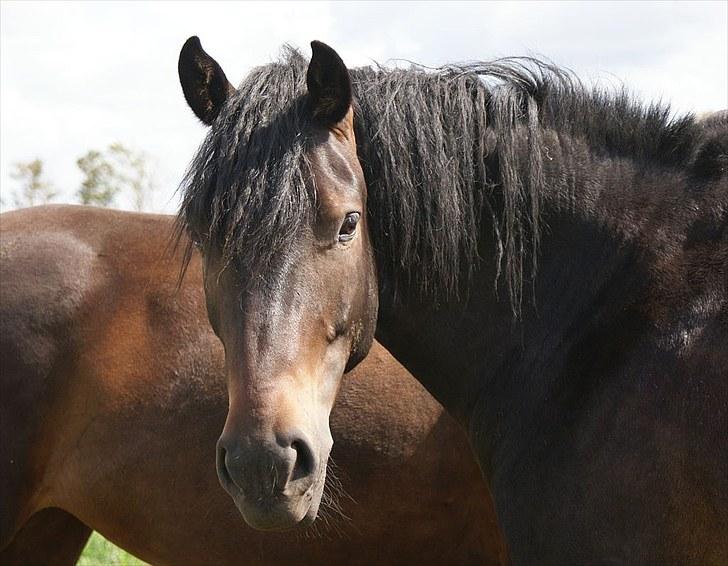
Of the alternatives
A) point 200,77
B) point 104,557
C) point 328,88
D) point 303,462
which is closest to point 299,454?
point 303,462

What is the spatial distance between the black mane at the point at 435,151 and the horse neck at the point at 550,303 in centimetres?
6

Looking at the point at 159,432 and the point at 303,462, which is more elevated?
the point at 303,462

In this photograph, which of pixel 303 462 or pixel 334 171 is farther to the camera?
pixel 334 171

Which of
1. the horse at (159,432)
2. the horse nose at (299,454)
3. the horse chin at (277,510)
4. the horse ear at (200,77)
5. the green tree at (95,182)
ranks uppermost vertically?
the horse ear at (200,77)

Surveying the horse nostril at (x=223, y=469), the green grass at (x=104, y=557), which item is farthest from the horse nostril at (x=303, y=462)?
the green grass at (x=104, y=557)

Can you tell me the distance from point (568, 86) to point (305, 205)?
110 cm

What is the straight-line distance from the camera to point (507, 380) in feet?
10.1

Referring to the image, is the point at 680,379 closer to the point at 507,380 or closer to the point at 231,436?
the point at 507,380

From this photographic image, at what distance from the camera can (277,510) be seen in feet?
8.44

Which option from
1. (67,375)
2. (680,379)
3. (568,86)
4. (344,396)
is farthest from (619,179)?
(67,375)

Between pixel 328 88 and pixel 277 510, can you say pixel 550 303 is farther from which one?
pixel 277 510

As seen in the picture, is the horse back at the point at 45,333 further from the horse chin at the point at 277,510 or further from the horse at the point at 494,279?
the horse chin at the point at 277,510

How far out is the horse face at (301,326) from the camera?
8.30 ft

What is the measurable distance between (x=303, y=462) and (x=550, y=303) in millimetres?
995
